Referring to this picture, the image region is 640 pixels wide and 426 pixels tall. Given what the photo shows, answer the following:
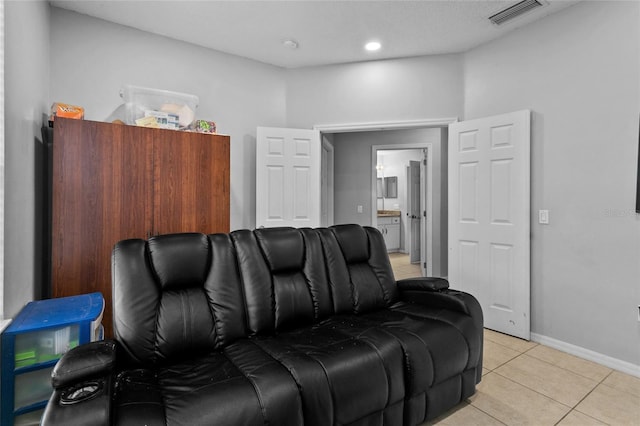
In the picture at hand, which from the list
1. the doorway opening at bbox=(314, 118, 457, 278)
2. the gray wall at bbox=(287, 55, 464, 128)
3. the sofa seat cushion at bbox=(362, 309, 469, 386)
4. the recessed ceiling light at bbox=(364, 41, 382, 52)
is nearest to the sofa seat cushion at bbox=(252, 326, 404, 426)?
the sofa seat cushion at bbox=(362, 309, 469, 386)

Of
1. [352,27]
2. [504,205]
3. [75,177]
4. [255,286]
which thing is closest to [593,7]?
[504,205]

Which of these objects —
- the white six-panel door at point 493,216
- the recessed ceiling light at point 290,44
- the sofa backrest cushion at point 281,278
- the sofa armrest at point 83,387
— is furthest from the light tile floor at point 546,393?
the recessed ceiling light at point 290,44

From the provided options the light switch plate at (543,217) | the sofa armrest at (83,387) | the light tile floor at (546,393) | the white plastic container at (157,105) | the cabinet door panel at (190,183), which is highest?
the white plastic container at (157,105)

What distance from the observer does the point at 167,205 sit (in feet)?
9.17

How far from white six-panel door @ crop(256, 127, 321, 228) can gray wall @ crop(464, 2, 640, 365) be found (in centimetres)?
220

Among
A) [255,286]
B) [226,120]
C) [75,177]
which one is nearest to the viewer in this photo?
[255,286]

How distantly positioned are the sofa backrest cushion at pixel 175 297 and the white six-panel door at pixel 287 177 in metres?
1.90

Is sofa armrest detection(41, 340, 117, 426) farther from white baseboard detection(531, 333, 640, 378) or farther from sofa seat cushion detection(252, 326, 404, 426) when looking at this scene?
white baseboard detection(531, 333, 640, 378)

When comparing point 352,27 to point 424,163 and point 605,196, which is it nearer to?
point 605,196

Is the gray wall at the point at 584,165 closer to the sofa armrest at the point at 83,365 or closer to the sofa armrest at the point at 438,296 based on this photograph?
the sofa armrest at the point at 438,296

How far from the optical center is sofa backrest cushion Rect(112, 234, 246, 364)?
5.08ft

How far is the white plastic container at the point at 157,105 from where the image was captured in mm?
2832

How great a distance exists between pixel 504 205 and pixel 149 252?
311 centimetres

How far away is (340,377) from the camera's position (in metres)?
1.45
